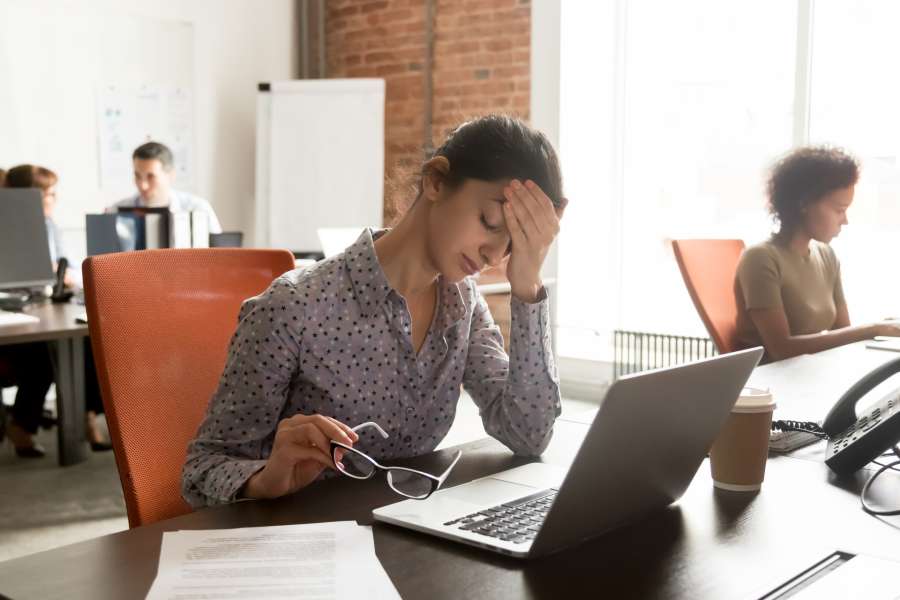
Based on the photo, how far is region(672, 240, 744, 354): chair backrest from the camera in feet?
8.75

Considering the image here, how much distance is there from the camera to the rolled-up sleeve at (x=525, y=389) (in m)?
1.32

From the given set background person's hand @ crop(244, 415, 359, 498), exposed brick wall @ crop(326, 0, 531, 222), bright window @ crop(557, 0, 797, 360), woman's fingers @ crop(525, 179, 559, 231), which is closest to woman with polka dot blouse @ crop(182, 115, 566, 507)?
woman's fingers @ crop(525, 179, 559, 231)

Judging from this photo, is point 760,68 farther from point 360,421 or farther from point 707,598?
point 707,598

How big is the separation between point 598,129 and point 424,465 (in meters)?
4.02

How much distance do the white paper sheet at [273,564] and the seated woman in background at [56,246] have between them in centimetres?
297

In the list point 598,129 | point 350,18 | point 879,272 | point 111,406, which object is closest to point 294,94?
point 350,18

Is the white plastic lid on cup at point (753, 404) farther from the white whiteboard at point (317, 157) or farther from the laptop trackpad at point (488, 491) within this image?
the white whiteboard at point (317, 157)

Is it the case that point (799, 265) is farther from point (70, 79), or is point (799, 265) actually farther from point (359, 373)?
point (70, 79)

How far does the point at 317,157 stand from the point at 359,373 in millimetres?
4550

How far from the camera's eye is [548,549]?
0.91 metres

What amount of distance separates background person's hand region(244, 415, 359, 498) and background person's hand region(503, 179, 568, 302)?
14.5 inches

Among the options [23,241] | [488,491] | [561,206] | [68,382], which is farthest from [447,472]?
[23,241]

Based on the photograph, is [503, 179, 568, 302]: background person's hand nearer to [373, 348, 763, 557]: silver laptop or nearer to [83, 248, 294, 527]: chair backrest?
[373, 348, 763, 557]: silver laptop

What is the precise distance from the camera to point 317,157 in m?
5.71
